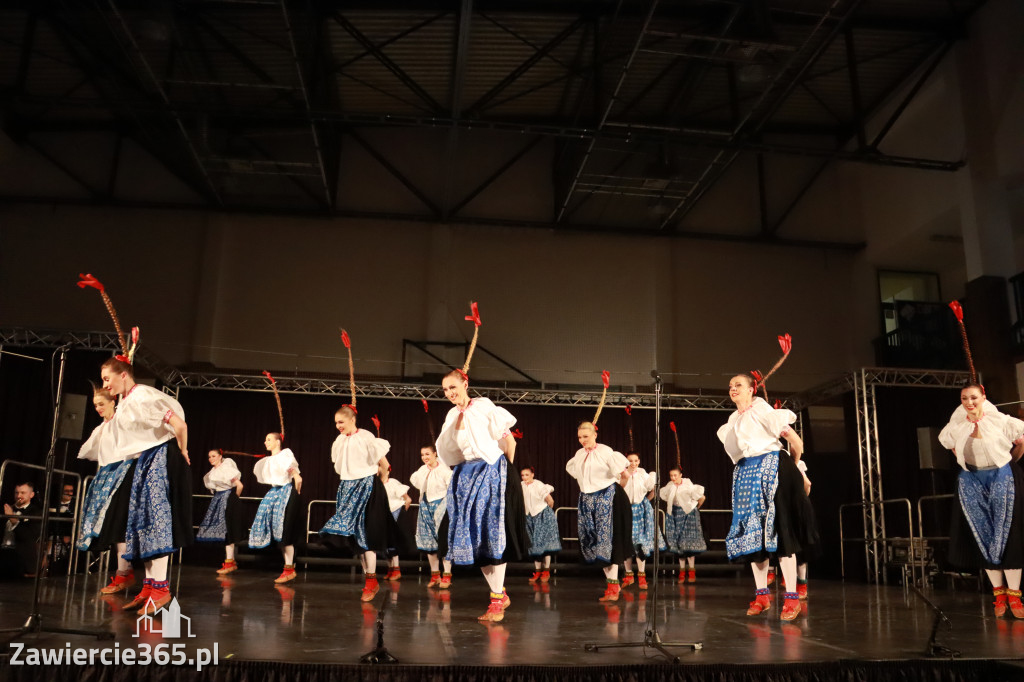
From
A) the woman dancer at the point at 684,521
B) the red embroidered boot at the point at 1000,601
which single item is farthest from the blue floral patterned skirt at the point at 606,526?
the woman dancer at the point at 684,521

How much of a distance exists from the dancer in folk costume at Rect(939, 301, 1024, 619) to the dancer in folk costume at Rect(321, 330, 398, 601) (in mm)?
4210

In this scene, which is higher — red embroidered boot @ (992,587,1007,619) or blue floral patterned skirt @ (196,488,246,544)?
blue floral patterned skirt @ (196,488,246,544)

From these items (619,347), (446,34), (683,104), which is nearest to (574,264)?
(619,347)

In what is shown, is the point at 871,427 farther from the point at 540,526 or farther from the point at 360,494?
the point at 360,494

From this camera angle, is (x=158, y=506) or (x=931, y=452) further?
(x=931, y=452)

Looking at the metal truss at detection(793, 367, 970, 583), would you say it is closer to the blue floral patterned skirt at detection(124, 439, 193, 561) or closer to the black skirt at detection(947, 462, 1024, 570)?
the black skirt at detection(947, 462, 1024, 570)

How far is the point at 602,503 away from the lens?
6.91 meters

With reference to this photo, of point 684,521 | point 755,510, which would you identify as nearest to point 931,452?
point 684,521

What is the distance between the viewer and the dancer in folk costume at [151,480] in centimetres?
431

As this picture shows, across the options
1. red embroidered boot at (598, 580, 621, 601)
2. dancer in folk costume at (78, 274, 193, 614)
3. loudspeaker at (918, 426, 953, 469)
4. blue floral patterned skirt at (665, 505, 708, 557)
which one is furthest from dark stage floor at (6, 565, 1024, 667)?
blue floral patterned skirt at (665, 505, 708, 557)

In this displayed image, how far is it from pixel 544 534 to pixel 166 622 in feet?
17.6

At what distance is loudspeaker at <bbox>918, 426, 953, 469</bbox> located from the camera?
9023 mm

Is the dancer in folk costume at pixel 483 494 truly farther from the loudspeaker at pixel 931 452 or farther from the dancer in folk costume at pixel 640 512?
the loudspeaker at pixel 931 452

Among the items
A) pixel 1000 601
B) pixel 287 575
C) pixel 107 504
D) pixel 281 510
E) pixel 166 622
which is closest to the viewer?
pixel 166 622
